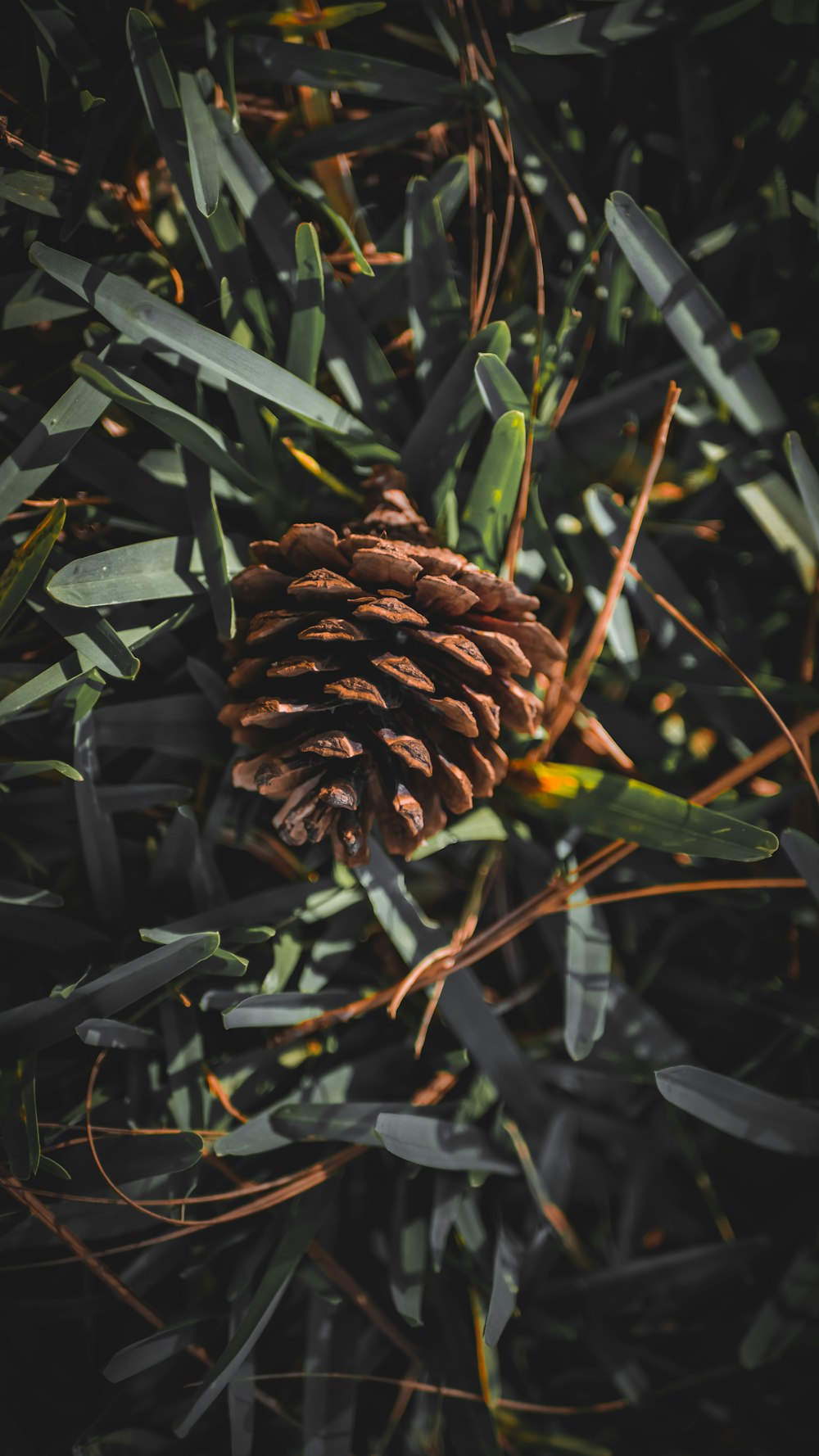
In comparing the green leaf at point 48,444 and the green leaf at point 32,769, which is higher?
the green leaf at point 48,444

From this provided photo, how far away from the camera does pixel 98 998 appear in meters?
0.39

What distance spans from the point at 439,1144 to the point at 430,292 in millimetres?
437

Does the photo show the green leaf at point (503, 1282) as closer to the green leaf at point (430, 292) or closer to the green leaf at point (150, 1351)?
the green leaf at point (150, 1351)

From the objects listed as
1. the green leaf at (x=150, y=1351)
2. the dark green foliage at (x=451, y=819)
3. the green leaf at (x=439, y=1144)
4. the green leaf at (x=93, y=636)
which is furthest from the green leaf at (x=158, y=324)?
the green leaf at (x=150, y=1351)

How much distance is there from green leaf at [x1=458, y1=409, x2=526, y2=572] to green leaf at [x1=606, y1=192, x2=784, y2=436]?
11cm

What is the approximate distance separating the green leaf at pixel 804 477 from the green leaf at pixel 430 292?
0.58ft

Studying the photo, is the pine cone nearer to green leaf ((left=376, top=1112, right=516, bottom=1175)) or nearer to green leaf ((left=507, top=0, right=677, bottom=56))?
green leaf ((left=376, top=1112, right=516, bottom=1175))

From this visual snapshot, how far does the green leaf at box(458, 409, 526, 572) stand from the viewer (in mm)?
363

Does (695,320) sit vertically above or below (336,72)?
below

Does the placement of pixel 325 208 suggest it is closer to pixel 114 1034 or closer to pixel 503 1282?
pixel 114 1034

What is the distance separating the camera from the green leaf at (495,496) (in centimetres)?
36

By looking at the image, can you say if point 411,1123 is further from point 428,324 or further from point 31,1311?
point 428,324

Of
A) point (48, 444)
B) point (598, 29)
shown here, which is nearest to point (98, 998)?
A: point (48, 444)

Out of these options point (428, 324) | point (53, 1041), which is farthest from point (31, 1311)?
point (428, 324)
